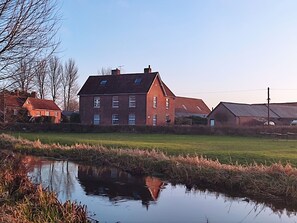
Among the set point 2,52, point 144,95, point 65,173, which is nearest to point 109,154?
point 65,173

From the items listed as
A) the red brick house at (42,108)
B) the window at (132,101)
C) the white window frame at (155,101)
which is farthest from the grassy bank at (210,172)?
the red brick house at (42,108)

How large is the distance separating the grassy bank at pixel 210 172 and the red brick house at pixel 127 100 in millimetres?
29848

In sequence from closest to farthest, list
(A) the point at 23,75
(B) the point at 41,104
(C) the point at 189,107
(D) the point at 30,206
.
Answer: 1. (D) the point at 30,206
2. (A) the point at 23,75
3. (B) the point at 41,104
4. (C) the point at 189,107

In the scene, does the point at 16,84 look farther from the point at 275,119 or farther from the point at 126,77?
the point at 275,119

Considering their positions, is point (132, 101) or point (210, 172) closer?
point (210, 172)

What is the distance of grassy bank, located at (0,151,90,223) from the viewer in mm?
8062

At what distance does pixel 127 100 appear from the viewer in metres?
52.4

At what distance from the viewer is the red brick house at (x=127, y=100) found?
5159 cm

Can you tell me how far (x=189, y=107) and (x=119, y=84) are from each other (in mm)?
30422

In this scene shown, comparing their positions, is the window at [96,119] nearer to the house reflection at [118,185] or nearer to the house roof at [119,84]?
the house roof at [119,84]

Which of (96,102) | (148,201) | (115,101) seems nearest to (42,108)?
(96,102)

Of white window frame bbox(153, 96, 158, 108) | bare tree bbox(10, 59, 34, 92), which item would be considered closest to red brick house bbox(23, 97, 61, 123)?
white window frame bbox(153, 96, 158, 108)

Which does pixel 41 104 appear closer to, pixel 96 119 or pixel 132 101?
pixel 96 119

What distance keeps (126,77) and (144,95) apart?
5458mm
